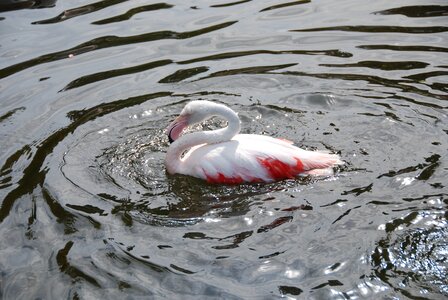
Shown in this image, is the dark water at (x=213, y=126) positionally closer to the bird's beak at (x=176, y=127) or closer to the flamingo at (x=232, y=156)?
the flamingo at (x=232, y=156)

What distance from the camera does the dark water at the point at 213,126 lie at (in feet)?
16.4

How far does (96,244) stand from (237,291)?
4.07ft

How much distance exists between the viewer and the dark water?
500cm

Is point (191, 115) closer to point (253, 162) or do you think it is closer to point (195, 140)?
point (195, 140)

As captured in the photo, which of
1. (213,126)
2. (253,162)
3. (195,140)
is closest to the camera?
(253,162)

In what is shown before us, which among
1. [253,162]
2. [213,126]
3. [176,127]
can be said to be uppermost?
[176,127]

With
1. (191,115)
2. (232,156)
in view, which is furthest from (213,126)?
(232,156)

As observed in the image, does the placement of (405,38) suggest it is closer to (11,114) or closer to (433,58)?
(433,58)

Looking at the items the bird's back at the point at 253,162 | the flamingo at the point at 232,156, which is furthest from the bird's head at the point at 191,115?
the bird's back at the point at 253,162

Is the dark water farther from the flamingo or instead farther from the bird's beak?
the bird's beak

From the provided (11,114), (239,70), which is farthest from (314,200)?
(11,114)

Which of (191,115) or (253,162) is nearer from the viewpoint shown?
(253,162)

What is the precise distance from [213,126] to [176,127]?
0.88m

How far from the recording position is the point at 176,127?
21.2 feet
